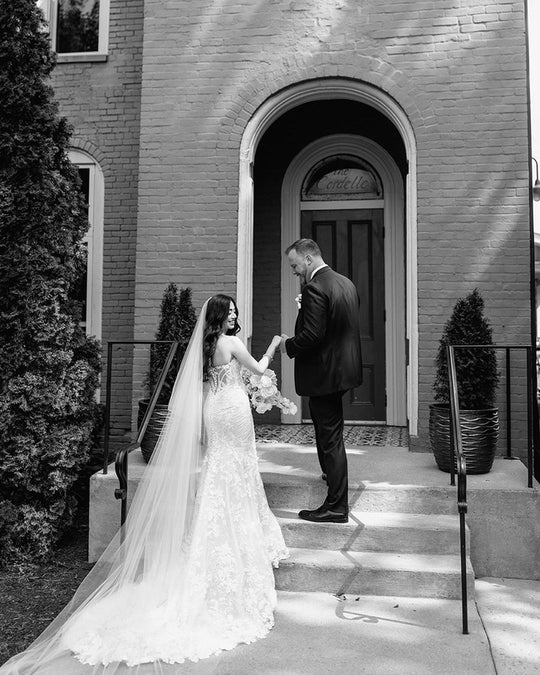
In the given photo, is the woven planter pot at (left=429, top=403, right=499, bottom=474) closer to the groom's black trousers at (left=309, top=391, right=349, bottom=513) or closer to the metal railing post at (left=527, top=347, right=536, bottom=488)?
the metal railing post at (left=527, top=347, right=536, bottom=488)

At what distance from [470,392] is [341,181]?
3878 mm

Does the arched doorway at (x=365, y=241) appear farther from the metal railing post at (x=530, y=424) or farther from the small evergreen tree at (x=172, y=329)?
the metal railing post at (x=530, y=424)

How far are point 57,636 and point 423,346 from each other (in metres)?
4.16

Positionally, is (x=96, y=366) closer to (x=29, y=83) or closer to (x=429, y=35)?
(x=29, y=83)

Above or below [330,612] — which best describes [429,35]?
above

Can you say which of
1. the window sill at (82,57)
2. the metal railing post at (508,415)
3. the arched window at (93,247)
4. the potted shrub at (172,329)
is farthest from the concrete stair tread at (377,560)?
the window sill at (82,57)

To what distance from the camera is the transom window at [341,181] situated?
8.08m

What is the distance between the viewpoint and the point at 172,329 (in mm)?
6141

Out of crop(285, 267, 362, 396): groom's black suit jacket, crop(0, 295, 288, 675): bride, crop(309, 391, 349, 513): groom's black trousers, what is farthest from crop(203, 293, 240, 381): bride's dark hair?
crop(309, 391, 349, 513): groom's black trousers

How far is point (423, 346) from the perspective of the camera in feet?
20.1

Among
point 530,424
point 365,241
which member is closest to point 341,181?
point 365,241

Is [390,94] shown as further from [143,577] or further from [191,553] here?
[143,577]

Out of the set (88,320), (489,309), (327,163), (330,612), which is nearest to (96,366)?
(88,320)

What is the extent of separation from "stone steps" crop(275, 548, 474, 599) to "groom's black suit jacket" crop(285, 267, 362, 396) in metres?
1.15
